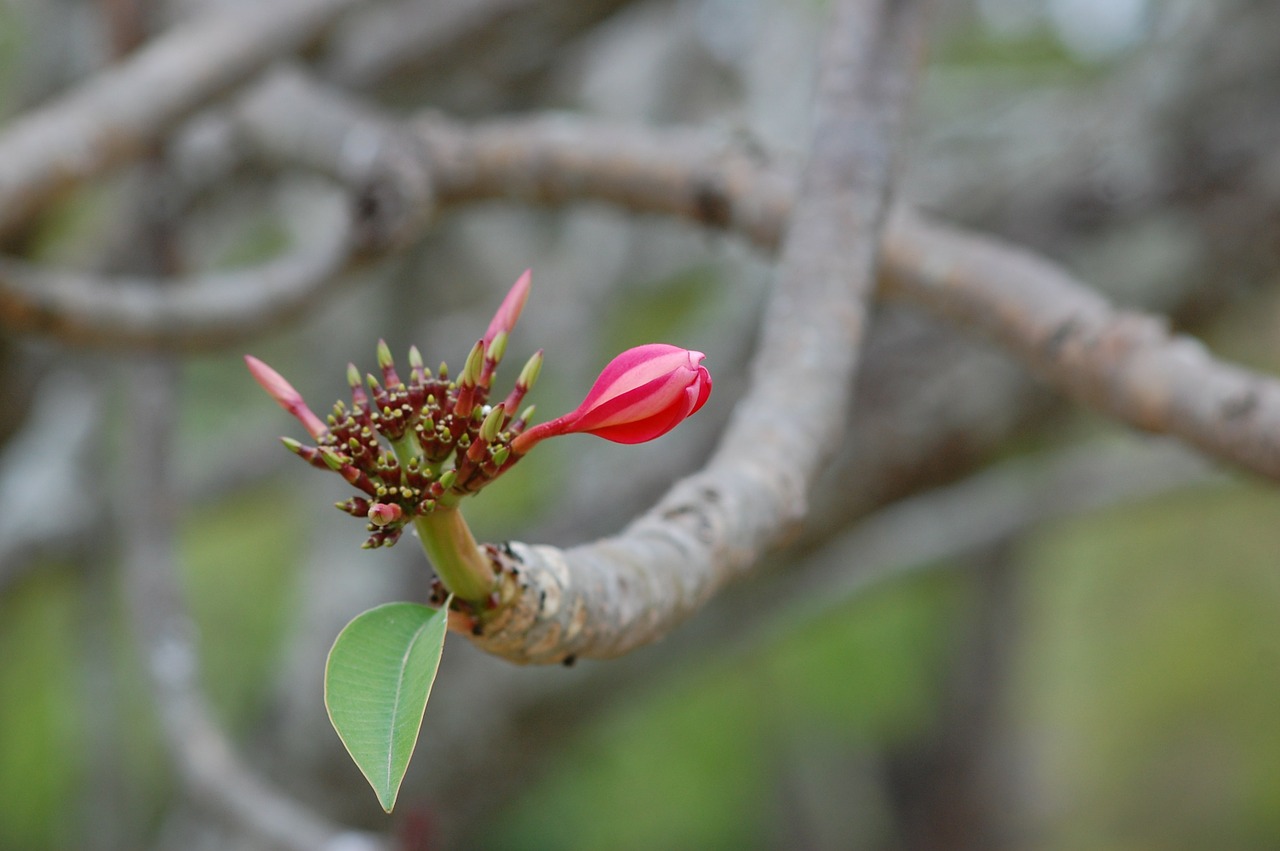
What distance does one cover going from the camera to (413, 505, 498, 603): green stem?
17.2 inches

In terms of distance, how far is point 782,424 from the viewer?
27.4 inches

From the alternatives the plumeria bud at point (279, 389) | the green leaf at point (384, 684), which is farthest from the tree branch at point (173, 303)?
the green leaf at point (384, 684)

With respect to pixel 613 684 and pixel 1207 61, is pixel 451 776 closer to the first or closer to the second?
pixel 613 684

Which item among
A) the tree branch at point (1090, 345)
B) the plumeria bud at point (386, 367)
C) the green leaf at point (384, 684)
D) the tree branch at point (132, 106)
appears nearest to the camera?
the green leaf at point (384, 684)

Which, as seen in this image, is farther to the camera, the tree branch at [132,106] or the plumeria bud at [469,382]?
the tree branch at [132,106]

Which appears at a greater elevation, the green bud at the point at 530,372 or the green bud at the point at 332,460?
the green bud at the point at 530,372

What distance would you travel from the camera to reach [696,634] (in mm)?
2117

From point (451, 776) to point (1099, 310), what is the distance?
1.66 metres

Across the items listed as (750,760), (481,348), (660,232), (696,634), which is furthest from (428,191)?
(750,760)

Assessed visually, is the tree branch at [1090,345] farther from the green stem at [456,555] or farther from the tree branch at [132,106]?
the tree branch at [132,106]

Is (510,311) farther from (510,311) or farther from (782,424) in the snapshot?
(782,424)

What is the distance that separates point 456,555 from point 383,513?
0.04m

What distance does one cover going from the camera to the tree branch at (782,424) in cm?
51


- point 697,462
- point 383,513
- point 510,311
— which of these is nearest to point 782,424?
point 510,311
